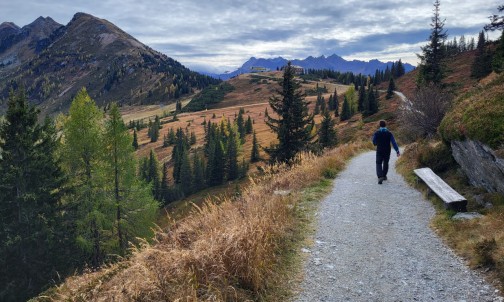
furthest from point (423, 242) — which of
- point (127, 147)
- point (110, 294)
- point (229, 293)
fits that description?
point (127, 147)

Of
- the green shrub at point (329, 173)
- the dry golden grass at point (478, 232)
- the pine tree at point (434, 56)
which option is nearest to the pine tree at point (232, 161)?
the pine tree at point (434, 56)

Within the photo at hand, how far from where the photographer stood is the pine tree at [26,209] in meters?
22.2

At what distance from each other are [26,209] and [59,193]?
2289mm

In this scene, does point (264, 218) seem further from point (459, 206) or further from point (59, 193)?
point (59, 193)

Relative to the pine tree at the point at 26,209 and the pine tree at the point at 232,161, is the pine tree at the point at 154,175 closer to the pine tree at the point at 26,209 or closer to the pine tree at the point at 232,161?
the pine tree at the point at 232,161

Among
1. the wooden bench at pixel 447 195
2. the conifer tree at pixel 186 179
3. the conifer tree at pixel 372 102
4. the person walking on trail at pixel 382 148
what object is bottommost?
the conifer tree at pixel 186 179

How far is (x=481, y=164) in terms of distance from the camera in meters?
8.87

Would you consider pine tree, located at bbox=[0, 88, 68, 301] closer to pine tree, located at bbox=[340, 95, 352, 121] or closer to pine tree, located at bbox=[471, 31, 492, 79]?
pine tree, located at bbox=[471, 31, 492, 79]

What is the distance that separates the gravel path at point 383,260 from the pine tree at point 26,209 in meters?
21.3

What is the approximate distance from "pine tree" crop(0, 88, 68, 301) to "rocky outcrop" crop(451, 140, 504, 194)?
79.0 feet

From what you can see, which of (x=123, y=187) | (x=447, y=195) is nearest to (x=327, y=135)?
(x=123, y=187)

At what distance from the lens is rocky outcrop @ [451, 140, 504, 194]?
8016mm

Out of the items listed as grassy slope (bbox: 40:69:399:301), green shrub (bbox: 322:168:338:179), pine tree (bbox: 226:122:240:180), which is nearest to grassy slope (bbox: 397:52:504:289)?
green shrub (bbox: 322:168:338:179)

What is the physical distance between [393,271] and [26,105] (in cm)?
2601
